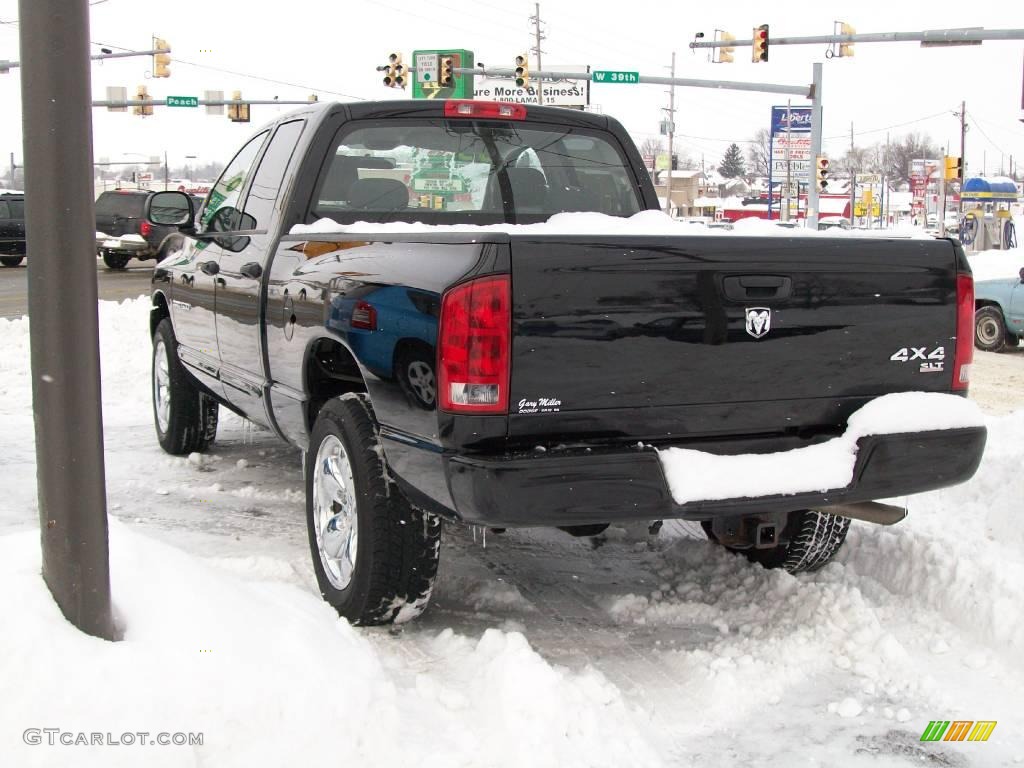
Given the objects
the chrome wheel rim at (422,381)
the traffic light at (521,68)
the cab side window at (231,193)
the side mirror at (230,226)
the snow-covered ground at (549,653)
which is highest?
the traffic light at (521,68)

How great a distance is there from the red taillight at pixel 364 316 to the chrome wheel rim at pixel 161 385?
3.32 meters

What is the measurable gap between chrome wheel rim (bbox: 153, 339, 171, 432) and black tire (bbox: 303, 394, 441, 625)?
3.14m

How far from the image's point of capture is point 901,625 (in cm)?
425

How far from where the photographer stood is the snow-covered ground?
9.32 feet

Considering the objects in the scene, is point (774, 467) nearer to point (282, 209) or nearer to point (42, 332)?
point (42, 332)

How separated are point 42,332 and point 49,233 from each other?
0.25m

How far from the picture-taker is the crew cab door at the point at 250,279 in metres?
5.00

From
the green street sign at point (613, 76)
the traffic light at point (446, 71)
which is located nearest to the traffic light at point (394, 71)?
the traffic light at point (446, 71)

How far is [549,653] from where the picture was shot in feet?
12.9

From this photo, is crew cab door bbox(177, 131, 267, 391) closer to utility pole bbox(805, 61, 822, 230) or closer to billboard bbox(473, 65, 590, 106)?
utility pole bbox(805, 61, 822, 230)

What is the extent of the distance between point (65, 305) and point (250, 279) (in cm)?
224

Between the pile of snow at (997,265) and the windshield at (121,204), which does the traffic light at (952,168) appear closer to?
the pile of snow at (997,265)

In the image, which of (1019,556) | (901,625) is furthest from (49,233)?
(1019,556)

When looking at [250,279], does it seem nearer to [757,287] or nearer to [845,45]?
[757,287]
